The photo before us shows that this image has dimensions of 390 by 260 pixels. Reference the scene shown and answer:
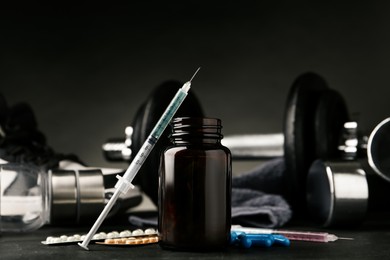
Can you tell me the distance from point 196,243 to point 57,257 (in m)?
0.15

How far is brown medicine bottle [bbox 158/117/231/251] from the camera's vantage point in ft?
2.14

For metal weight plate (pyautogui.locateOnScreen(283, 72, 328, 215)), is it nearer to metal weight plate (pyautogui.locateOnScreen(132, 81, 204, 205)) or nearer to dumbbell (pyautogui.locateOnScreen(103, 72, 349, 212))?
dumbbell (pyautogui.locateOnScreen(103, 72, 349, 212))

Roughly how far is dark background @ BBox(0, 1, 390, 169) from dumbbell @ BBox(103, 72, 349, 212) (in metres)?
0.41

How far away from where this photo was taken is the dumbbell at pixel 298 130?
0.99 metres

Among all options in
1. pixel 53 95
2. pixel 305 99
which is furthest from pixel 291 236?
pixel 53 95

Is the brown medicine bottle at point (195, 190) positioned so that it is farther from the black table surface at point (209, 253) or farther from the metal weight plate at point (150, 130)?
the metal weight plate at point (150, 130)

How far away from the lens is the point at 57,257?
0.66 meters

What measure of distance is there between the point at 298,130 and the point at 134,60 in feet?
2.13

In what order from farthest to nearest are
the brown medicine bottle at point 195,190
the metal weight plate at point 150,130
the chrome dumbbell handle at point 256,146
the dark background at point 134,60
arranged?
the dark background at point 134,60, the chrome dumbbell handle at point 256,146, the metal weight plate at point 150,130, the brown medicine bottle at point 195,190

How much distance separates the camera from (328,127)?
3.34 ft

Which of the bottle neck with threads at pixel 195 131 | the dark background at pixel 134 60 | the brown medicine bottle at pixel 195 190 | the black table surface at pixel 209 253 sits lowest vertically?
the black table surface at pixel 209 253

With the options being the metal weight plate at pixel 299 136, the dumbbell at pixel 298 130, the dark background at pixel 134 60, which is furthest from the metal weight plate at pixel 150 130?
the dark background at pixel 134 60

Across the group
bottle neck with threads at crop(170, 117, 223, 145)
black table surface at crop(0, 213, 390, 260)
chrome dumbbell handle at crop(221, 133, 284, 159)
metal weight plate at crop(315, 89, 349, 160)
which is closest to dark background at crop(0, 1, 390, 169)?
chrome dumbbell handle at crop(221, 133, 284, 159)

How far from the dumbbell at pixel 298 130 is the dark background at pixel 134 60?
1.34ft
